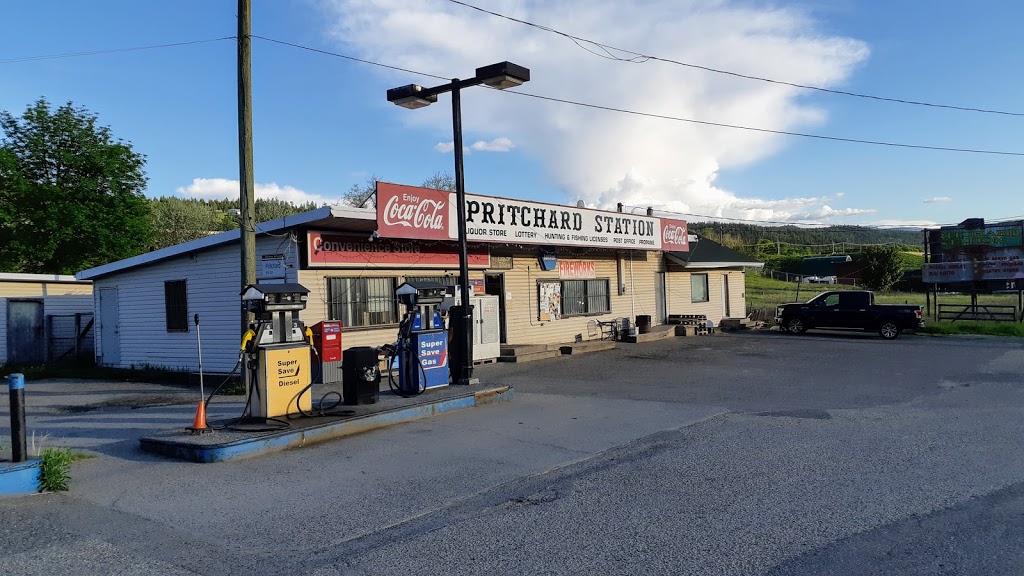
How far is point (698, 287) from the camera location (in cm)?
2881

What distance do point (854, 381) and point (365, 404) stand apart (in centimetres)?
971

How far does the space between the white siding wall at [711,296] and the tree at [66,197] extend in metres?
24.7

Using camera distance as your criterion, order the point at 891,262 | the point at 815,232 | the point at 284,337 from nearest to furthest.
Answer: the point at 284,337 < the point at 891,262 < the point at 815,232

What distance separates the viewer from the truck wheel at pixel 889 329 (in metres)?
24.0

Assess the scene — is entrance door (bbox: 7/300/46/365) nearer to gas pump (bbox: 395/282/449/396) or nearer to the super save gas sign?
the super save gas sign

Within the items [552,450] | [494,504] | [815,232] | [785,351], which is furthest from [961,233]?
[815,232]

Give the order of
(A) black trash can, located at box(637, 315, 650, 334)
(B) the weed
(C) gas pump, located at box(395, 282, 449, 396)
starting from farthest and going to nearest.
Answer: (A) black trash can, located at box(637, 315, 650, 334) → (C) gas pump, located at box(395, 282, 449, 396) → (B) the weed

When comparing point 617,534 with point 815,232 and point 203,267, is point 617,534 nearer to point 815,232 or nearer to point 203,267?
point 203,267

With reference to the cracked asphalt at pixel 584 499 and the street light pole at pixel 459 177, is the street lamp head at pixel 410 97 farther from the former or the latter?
the cracked asphalt at pixel 584 499

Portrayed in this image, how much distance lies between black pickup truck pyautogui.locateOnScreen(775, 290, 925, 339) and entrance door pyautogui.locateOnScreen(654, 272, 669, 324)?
14.5 ft

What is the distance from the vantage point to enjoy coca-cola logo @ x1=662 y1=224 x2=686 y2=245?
25.2m

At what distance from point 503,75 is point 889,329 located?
1886 cm

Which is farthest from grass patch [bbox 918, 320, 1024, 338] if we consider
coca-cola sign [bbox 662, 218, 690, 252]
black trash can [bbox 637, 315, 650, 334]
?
black trash can [bbox 637, 315, 650, 334]

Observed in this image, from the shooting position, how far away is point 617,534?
530 centimetres
